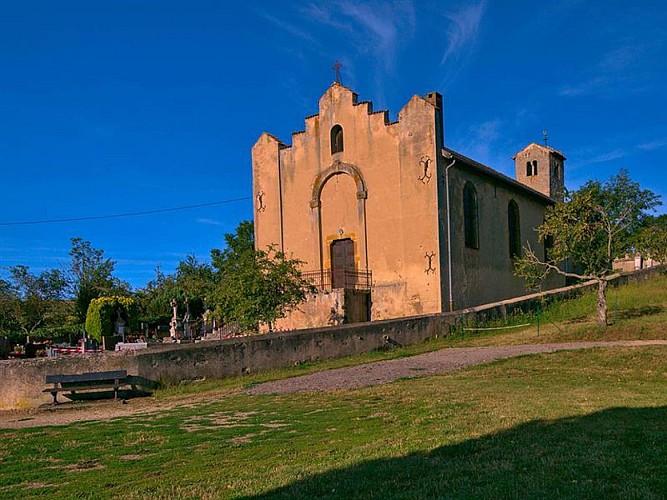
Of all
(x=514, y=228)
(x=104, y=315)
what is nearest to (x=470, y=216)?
(x=514, y=228)

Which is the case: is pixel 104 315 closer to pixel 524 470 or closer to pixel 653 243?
pixel 653 243

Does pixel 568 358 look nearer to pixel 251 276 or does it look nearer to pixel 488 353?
pixel 488 353

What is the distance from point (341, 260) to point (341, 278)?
0.85 m

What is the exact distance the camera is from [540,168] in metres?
46.8

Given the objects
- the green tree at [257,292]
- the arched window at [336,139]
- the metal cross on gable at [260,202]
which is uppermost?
the arched window at [336,139]

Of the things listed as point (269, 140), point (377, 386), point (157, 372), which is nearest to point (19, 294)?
point (269, 140)

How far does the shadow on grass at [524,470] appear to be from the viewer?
5508 mm

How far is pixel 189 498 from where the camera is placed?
6254 millimetres

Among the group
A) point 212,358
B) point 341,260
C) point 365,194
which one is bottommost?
point 212,358

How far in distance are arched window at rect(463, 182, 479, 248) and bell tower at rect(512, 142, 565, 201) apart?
17.0 metres

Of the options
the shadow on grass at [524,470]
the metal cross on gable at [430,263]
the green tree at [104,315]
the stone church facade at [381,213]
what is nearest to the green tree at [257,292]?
the stone church facade at [381,213]

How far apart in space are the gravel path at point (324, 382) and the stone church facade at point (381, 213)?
9298 mm

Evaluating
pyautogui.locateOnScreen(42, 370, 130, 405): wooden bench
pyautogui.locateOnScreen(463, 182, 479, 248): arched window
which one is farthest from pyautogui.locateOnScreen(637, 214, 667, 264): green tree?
pyautogui.locateOnScreen(42, 370, 130, 405): wooden bench

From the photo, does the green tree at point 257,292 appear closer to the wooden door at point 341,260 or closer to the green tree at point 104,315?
the wooden door at point 341,260
